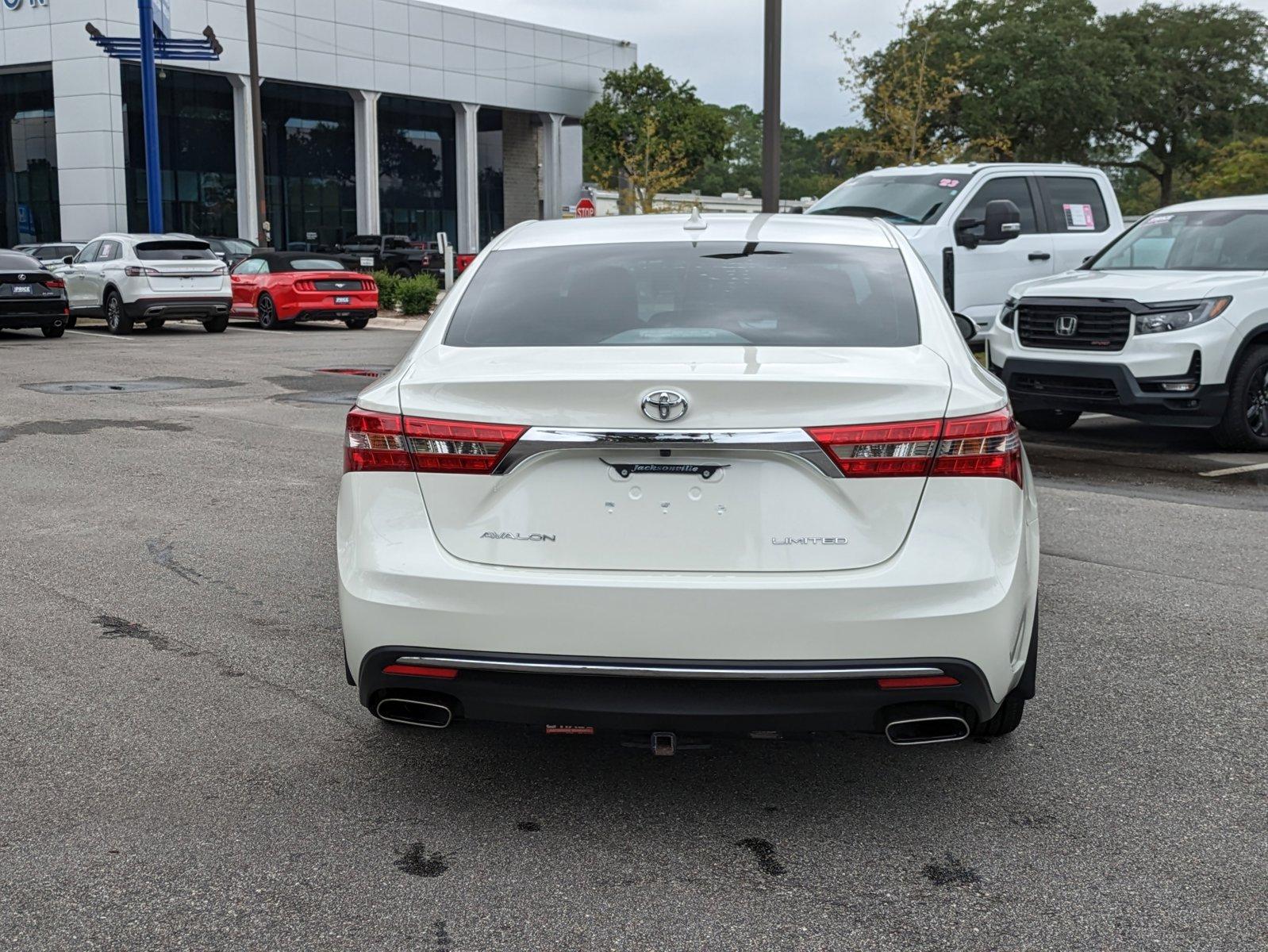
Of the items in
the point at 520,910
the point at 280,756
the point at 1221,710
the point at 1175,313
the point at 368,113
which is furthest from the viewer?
the point at 368,113

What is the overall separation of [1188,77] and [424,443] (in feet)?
211

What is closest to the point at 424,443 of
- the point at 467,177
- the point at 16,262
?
the point at 16,262

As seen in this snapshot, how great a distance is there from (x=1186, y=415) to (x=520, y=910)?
8990 millimetres

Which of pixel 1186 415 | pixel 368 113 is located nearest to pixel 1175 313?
pixel 1186 415

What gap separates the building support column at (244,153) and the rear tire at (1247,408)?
147 ft

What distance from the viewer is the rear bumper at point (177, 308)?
995 inches

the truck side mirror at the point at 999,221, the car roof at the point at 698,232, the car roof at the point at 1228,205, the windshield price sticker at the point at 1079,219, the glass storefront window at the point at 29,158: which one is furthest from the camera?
the glass storefront window at the point at 29,158

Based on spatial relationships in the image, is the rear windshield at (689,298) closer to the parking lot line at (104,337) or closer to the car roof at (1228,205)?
the car roof at (1228,205)

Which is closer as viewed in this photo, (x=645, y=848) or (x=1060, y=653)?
(x=645, y=848)

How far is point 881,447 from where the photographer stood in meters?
3.54

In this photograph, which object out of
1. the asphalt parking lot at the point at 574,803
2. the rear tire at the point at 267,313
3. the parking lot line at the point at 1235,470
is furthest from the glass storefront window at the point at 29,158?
the asphalt parking lot at the point at 574,803

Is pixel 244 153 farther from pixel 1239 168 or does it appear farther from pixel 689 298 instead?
pixel 689 298

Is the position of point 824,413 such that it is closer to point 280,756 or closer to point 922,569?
point 922,569

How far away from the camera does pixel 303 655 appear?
18.3ft
